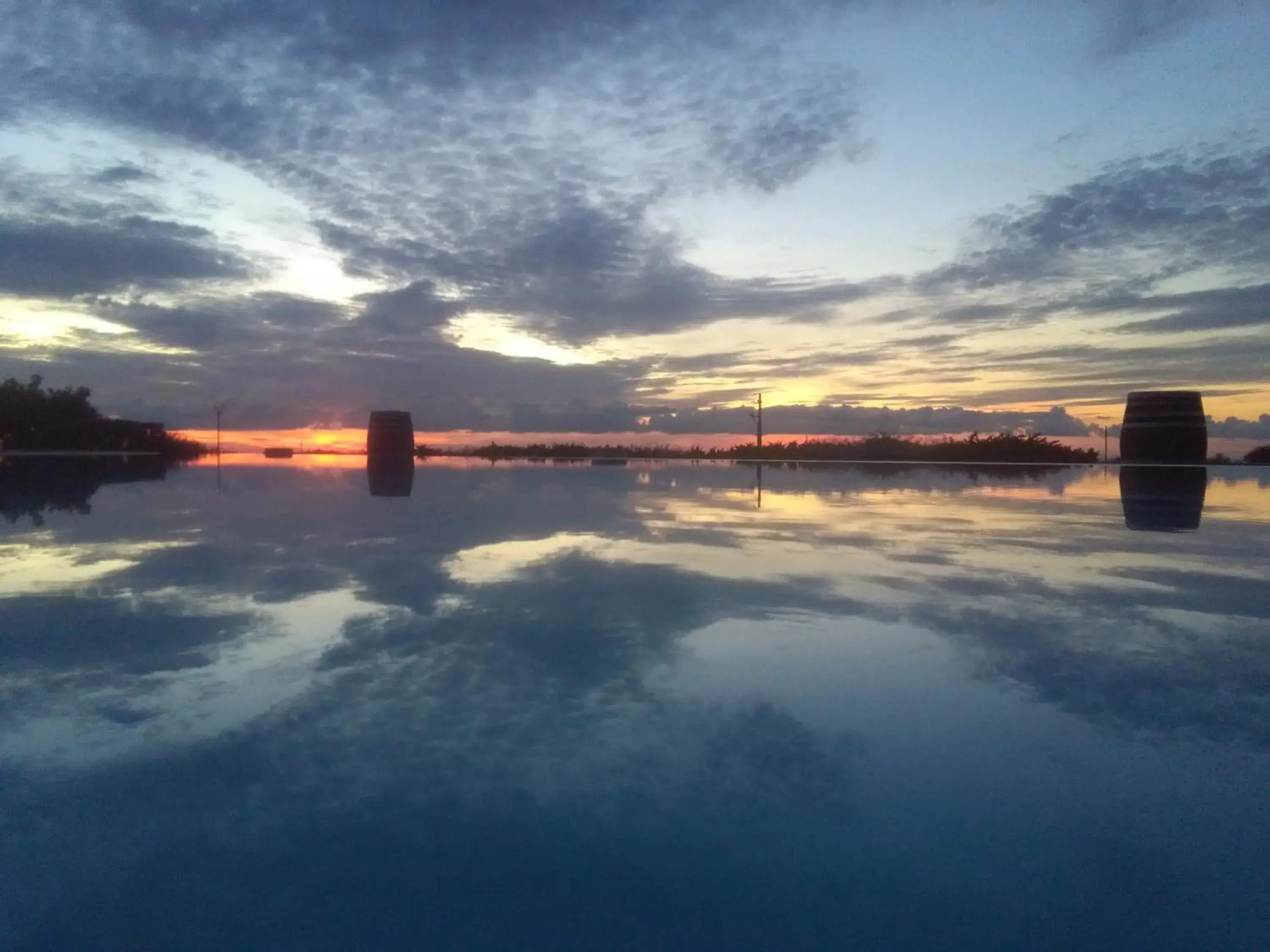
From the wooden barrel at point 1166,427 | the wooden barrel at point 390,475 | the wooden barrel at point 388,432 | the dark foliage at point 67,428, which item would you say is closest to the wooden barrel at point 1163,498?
the wooden barrel at point 1166,427

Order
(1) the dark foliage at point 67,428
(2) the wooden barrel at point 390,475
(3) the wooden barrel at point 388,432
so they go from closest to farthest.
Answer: (2) the wooden barrel at point 390,475 < (3) the wooden barrel at point 388,432 < (1) the dark foliage at point 67,428

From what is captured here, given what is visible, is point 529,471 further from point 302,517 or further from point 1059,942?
point 1059,942

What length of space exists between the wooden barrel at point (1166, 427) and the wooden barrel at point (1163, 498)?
2.38m

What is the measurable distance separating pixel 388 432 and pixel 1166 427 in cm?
3205

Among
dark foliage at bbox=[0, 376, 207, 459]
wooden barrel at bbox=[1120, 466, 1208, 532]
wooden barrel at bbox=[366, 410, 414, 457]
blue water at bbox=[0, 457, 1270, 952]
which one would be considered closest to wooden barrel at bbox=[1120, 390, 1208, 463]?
wooden barrel at bbox=[1120, 466, 1208, 532]

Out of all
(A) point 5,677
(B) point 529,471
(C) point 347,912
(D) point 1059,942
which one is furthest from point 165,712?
(B) point 529,471

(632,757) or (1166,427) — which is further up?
(1166,427)

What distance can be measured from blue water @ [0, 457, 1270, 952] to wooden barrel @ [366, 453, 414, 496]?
908cm

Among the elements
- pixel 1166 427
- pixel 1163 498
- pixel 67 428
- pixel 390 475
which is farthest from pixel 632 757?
pixel 67 428

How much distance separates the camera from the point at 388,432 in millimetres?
35531

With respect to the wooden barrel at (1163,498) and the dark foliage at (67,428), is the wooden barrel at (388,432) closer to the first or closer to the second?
the dark foliage at (67,428)

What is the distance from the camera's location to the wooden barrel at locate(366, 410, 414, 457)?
35.1 meters

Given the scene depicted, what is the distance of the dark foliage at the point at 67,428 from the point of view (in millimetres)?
44094

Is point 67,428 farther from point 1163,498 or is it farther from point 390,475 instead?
point 1163,498
